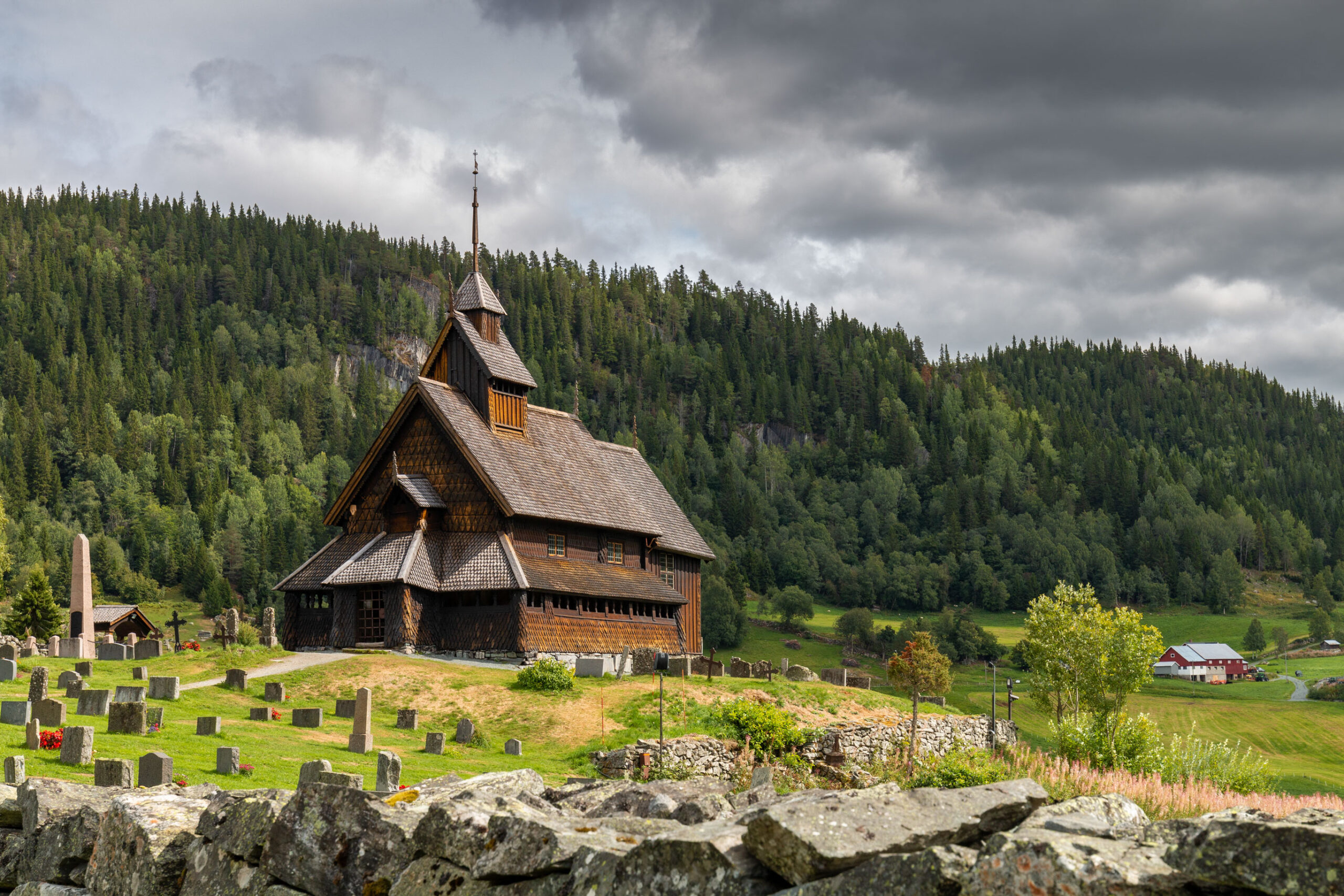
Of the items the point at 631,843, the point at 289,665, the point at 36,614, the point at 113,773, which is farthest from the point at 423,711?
the point at 36,614

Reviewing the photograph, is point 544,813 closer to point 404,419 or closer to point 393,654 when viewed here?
point 393,654

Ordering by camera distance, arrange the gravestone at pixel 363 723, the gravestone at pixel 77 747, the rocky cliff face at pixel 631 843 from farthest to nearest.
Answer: the gravestone at pixel 363 723 → the gravestone at pixel 77 747 → the rocky cliff face at pixel 631 843

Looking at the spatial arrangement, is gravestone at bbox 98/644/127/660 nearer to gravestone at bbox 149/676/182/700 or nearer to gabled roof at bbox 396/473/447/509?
gravestone at bbox 149/676/182/700

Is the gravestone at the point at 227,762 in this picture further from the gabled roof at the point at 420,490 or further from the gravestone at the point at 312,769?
the gabled roof at the point at 420,490

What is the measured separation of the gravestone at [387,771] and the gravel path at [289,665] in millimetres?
20568

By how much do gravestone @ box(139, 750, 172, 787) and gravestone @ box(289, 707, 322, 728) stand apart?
15.8m

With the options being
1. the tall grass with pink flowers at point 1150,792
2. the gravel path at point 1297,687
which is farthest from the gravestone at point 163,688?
the gravel path at point 1297,687

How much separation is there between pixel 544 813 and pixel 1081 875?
401cm

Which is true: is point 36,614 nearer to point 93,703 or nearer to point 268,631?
point 268,631

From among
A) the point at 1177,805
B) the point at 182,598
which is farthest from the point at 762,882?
the point at 182,598

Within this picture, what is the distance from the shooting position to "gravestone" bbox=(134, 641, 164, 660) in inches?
1740

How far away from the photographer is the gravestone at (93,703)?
28.2m

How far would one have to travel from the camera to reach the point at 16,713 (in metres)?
26.4

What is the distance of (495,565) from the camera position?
5062cm
